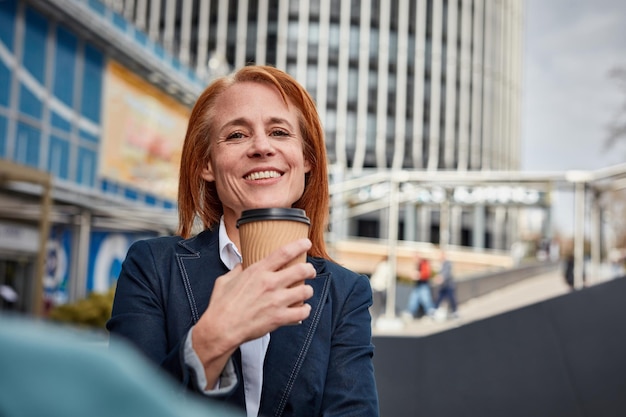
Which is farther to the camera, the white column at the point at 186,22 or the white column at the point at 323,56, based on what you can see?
the white column at the point at 186,22

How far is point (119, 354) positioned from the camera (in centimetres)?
64

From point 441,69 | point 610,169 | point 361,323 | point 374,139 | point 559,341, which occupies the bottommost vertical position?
point 559,341

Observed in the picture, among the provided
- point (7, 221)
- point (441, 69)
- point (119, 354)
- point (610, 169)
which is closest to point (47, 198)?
point (7, 221)

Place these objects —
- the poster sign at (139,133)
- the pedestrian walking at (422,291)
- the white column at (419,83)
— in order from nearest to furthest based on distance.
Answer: the pedestrian walking at (422,291), the poster sign at (139,133), the white column at (419,83)

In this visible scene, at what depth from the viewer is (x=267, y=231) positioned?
1216 millimetres

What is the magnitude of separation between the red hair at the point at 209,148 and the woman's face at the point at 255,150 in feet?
0.08

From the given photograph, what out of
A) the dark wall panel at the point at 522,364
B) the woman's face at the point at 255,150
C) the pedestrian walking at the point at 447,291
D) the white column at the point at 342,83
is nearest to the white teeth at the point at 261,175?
the woman's face at the point at 255,150

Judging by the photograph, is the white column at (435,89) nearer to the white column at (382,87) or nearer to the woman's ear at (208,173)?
the white column at (382,87)

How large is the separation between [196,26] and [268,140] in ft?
198

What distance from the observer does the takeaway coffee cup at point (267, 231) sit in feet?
3.98

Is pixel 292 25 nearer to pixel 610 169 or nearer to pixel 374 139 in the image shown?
pixel 374 139

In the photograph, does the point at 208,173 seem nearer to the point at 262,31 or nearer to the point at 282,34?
the point at 282,34

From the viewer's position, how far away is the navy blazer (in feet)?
4.88

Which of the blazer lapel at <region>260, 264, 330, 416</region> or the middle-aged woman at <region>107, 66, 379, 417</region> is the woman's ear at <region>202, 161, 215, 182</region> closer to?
the middle-aged woman at <region>107, 66, 379, 417</region>
